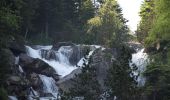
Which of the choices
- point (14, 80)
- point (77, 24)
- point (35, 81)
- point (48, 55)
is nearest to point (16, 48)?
point (48, 55)

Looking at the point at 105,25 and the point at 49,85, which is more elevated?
the point at 105,25

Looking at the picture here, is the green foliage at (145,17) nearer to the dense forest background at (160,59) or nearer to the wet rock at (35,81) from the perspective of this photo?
the wet rock at (35,81)

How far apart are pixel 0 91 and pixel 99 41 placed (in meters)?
34.0

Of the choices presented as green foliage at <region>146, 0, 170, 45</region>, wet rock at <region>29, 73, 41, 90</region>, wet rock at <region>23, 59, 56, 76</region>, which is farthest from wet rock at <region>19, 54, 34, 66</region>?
green foliage at <region>146, 0, 170, 45</region>

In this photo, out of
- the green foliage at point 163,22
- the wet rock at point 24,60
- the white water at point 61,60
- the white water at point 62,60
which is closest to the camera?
the green foliage at point 163,22

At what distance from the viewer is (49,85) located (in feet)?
124

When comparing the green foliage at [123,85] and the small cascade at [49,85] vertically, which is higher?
the green foliage at [123,85]

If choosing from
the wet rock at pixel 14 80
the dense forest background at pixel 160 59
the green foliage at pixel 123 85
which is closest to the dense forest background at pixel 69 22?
the wet rock at pixel 14 80

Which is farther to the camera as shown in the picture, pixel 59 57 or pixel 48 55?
pixel 59 57

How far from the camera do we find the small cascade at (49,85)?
3726 centimetres

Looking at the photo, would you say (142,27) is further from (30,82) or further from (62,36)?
(30,82)

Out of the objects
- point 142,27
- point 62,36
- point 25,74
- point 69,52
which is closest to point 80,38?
point 62,36

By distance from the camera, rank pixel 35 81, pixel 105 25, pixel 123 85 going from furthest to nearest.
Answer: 1. pixel 105 25
2. pixel 35 81
3. pixel 123 85

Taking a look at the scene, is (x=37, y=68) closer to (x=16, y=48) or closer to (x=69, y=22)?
(x=16, y=48)
